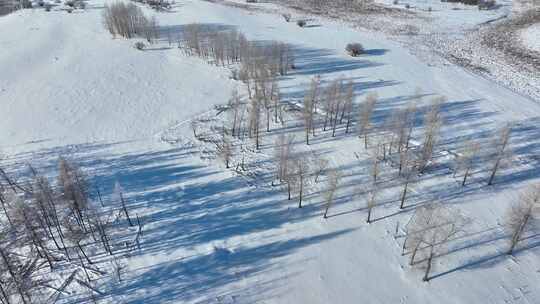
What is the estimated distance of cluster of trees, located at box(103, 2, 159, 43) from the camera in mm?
61875

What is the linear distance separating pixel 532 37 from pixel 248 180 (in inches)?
2626

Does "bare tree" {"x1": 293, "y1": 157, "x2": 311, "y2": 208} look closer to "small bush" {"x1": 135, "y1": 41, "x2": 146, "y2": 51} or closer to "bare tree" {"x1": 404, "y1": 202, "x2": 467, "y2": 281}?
"bare tree" {"x1": 404, "y1": 202, "x2": 467, "y2": 281}

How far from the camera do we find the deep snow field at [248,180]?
74.5ft

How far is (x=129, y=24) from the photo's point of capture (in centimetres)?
6269

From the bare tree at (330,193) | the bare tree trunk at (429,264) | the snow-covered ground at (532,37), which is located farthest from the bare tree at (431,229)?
the snow-covered ground at (532,37)

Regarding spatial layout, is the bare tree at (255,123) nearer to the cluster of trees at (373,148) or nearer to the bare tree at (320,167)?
the cluster of trees at (373,148)

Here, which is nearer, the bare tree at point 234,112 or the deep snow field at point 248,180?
the deep snow field at point 248,180

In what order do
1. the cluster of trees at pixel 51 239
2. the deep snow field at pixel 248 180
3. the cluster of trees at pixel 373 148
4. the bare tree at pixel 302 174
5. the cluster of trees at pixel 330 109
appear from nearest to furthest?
the cluster of trees at pixel 51 239, the deep snow field at pixel 248 180, the cluster of trees at pixel 373 148, the bare tree at pixel 302 174, the cluster of trees at pixel 330 109

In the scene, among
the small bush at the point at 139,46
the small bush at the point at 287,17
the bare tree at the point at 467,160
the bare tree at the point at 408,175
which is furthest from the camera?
the small bush at the point at 287,17

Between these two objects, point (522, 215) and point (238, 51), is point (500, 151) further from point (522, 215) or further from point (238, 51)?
point (238, 51)

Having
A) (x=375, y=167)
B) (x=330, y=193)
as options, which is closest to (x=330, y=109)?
(x=375, y=167)

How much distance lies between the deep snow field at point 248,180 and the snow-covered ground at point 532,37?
19896 mm

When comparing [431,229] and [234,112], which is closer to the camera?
[431,229]

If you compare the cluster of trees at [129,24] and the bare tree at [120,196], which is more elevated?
the cluster of trees at [129,24]
